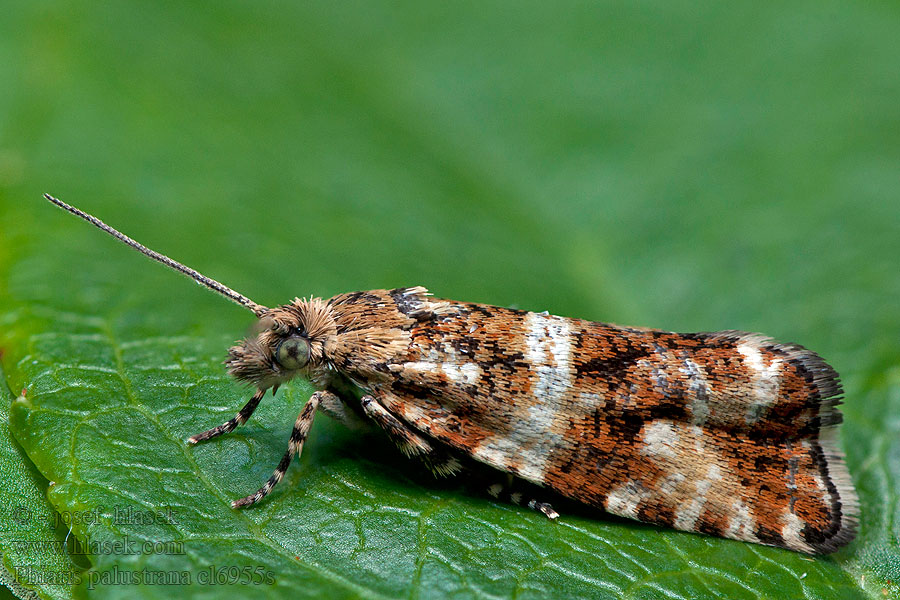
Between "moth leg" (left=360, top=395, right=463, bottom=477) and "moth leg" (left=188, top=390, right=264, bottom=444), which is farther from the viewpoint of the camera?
"moth leg" (left=360, top=395, right=463, bottom=477)

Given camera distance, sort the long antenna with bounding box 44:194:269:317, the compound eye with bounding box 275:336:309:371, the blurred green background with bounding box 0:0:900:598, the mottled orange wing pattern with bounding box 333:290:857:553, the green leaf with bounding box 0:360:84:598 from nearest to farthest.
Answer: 1. the green leaf with bounding box 0:360:84:598
2. the blurred green background with bounding box 0:0:900:598
3. the long antenna with bounding box 44:194:269:317
4. the mottled orange wing pattern with bounding box 333:290:857:553
5. the compound eye with bounding box 275:336:309:371

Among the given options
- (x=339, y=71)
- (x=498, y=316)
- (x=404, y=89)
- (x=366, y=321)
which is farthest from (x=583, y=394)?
(x=339, y=71)

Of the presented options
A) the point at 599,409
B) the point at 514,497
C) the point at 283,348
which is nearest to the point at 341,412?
the point at 283,348

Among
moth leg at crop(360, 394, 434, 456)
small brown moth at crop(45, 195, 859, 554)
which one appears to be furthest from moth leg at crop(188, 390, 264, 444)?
moth leg at crop(360, 394, 434, 456)

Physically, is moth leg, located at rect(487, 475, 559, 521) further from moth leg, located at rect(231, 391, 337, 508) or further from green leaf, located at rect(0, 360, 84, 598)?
green leaf, located at rect(0, 360, 84, 598)

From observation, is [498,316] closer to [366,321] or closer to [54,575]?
[366,321]

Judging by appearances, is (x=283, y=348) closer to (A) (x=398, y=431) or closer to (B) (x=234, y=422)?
(B) (x=234, y=422)

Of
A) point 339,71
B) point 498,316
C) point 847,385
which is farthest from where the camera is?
point 339,71
